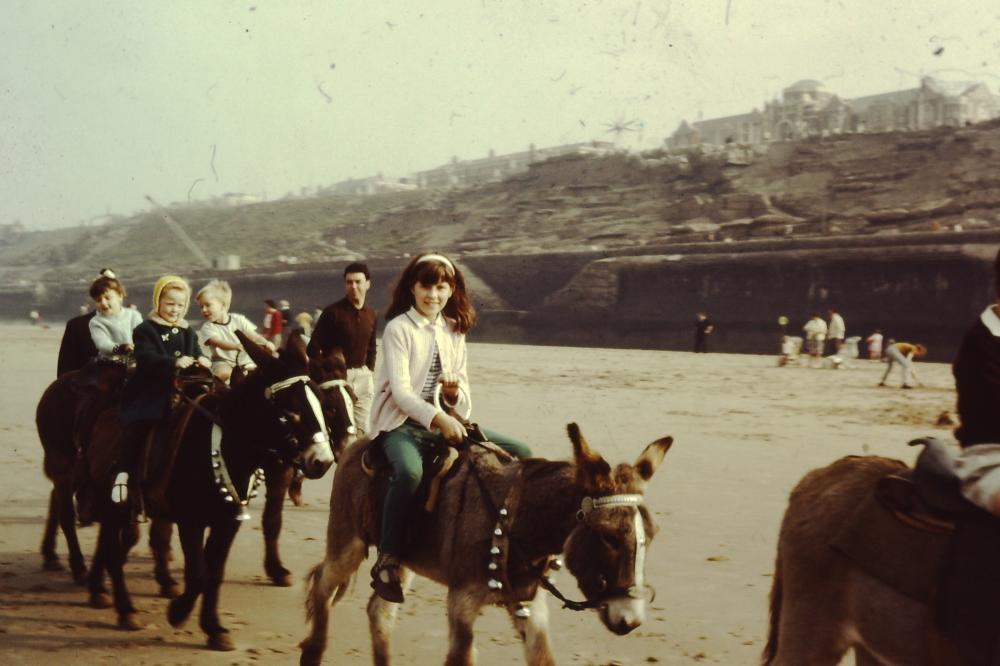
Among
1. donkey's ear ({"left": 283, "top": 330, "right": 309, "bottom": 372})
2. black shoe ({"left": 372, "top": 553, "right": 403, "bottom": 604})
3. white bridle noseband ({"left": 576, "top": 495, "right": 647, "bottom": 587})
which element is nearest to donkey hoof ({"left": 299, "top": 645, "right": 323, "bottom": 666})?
black shoe ({"left": 372, "top": 553, "right": 403, "bottom": 604})

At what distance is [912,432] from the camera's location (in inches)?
572

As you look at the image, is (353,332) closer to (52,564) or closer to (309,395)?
(52,564)

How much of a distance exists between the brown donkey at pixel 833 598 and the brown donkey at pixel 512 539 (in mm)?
491

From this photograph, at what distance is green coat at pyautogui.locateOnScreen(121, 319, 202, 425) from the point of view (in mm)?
6434

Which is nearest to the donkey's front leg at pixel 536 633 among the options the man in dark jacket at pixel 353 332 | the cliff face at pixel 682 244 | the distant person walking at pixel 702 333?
the man in dark jacket at pixel 353 332

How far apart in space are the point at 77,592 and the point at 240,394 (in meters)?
2.03

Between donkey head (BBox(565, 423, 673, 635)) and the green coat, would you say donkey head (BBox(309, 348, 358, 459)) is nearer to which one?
the green coat

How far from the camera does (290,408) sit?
5.80 m

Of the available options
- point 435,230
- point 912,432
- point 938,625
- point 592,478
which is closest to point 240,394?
point 592,478

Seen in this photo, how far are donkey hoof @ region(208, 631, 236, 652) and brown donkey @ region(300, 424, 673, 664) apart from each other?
900 millimetres

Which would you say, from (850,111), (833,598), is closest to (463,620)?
(833,598)

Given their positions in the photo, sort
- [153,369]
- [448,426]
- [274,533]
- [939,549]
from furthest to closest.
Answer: [274,533], [153,369], [448,426], [939,549]

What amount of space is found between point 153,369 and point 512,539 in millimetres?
3112

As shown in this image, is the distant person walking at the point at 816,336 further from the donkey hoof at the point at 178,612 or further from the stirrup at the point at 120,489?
the donkey hoof at the point at 178,612
